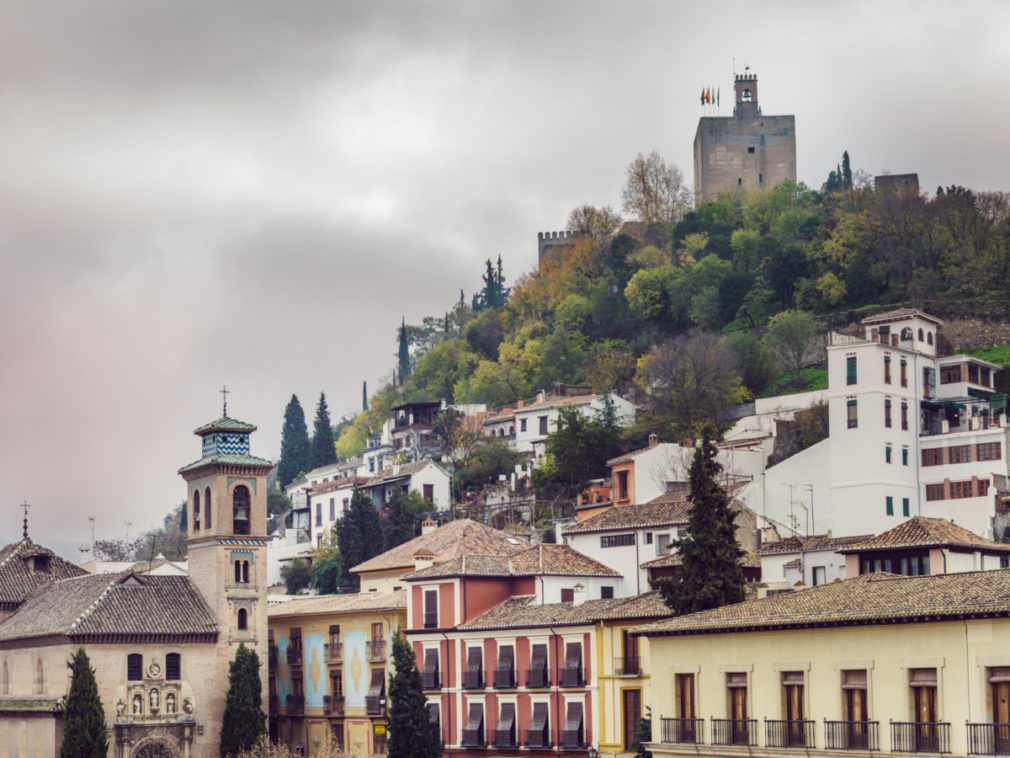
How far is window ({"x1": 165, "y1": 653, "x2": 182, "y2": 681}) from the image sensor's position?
67.8 meters

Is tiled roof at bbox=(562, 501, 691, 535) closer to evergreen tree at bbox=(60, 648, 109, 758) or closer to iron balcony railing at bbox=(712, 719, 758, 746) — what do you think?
evergreen tree at bbox=(60, 648, 109, 758)

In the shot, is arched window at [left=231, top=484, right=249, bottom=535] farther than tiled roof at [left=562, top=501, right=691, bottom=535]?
Yes

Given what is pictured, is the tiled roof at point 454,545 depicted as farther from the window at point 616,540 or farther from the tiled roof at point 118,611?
the tiled roof at point 118,611

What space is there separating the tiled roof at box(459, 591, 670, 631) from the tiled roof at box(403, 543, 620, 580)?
1178 millimetres

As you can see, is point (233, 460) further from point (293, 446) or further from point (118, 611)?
point (293, 446)

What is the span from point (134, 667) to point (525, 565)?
53.6 ft

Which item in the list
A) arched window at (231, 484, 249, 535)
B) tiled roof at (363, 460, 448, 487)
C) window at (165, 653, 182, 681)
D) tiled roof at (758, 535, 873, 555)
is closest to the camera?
tiled roof at (758, 535, 873, 555)

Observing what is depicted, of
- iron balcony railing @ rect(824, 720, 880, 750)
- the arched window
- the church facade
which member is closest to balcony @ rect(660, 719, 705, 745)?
iron balcony railing @ rect(824, 720, 880, 750)

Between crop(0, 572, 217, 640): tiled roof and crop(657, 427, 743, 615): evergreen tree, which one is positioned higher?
crop(657, 427, 743, 615): evergreen tree

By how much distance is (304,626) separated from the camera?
73438 millimetres

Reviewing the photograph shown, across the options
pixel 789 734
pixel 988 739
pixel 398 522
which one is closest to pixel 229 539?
pixel 398 522

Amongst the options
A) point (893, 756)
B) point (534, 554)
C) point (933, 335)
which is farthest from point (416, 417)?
point (893, 756)

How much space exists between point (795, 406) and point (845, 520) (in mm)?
17360

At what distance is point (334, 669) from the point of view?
71125 millimetres
